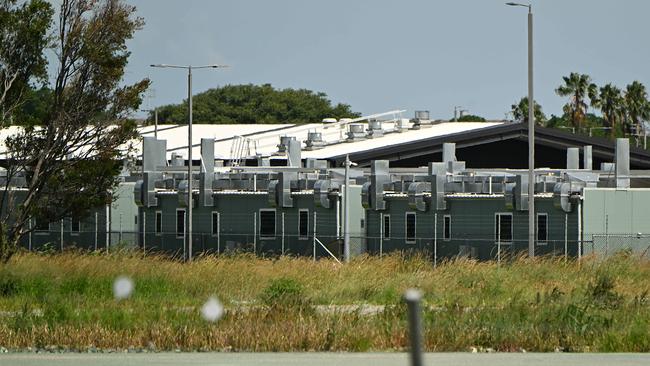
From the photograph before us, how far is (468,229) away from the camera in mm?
51438

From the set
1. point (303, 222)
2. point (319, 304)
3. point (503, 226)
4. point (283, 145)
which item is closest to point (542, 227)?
point (503, 226)

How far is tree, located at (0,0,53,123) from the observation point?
35812 millimetres

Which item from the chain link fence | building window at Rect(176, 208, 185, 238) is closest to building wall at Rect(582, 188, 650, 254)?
the chain link fence

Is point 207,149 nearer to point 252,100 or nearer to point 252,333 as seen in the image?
point 252,333

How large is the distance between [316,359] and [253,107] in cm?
12387

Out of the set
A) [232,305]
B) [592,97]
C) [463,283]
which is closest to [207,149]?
[463,283]

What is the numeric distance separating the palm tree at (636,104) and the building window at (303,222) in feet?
175

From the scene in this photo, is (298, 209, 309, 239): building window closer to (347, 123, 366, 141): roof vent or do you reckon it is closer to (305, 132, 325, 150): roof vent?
(305, 132, 325, 150): roof vent

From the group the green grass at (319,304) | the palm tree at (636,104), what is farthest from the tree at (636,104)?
the green grass at (319,304)

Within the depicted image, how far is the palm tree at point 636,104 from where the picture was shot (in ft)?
340

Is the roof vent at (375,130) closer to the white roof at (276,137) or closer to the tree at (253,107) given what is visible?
the white roof at (276,137)

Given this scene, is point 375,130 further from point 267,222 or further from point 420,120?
point 267,222

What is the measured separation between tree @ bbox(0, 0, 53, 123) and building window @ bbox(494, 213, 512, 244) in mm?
19794

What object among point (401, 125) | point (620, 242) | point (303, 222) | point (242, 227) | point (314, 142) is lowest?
point (620, 242)
